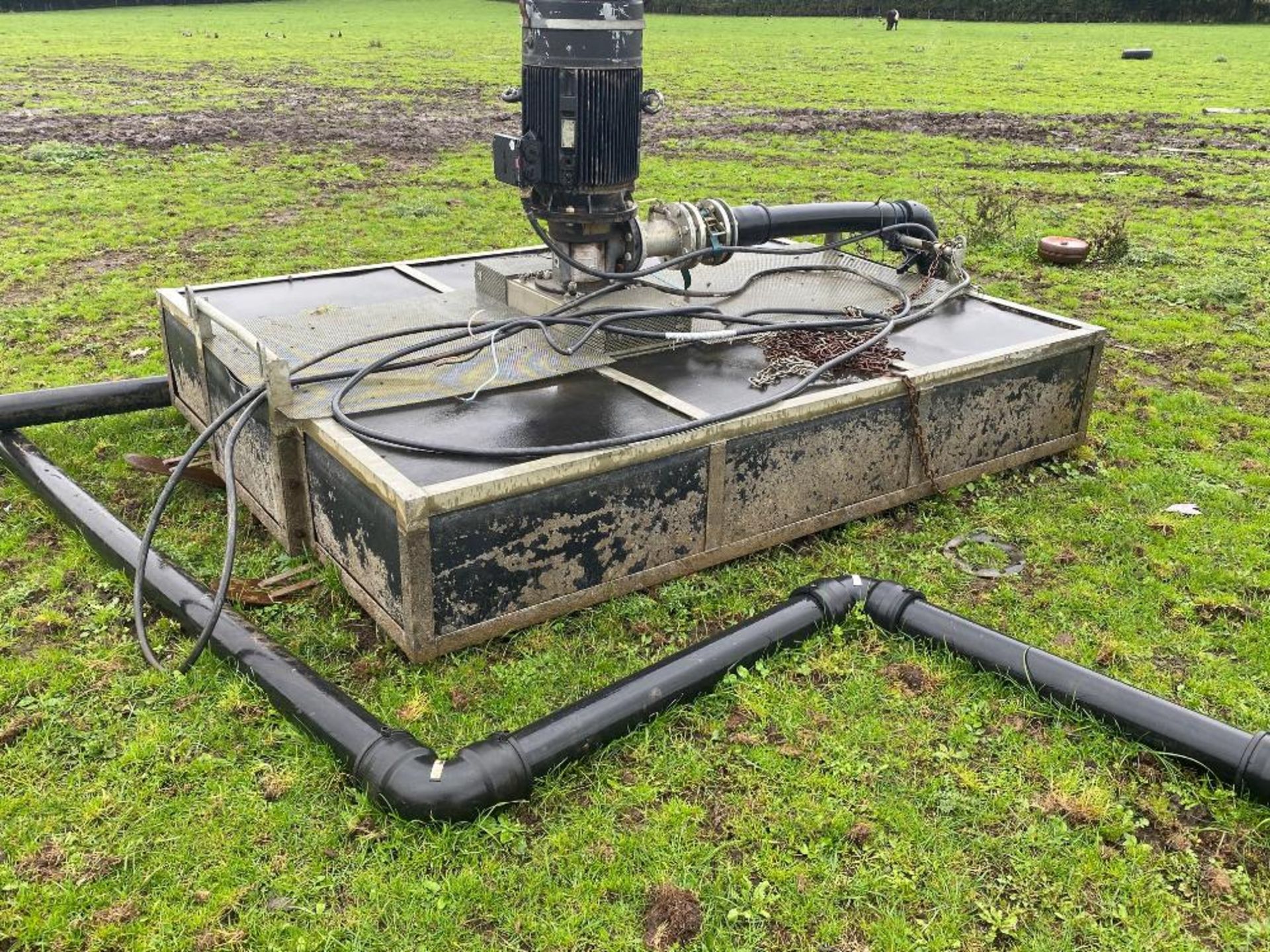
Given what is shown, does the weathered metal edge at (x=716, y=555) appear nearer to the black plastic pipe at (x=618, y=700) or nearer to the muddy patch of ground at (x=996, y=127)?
the black plastic pipe at (x=618, y=700)

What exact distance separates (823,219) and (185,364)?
11.2ft

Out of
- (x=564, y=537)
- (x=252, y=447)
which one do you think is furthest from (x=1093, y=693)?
(x=252, y=447)

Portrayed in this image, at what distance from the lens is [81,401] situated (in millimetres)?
5406

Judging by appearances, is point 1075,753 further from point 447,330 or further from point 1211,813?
point 447,330

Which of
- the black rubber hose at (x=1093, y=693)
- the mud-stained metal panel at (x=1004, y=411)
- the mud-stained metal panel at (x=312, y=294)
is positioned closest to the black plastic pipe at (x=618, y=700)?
the black rubber hose at (x=1093, y=693)

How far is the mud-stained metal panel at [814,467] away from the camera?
174 inches

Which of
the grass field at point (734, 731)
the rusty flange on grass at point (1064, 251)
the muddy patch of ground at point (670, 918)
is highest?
the rusty flange on grass at point (1064, 251)

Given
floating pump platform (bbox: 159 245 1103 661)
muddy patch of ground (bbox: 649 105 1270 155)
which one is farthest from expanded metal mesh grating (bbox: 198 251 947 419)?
muddy patch of ground (bbox: 649 105 1270 155)

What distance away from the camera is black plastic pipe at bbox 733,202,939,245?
5578 mm

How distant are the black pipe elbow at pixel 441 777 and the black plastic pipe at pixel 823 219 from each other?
3.21 m

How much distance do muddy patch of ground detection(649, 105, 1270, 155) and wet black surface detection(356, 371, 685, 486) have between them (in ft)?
36.6

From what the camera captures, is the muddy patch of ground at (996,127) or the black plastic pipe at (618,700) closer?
the black plastic pipe at (618,700)

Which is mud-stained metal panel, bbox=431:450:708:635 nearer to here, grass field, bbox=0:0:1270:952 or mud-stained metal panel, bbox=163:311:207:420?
grass field, bbox=0:0:1270:952

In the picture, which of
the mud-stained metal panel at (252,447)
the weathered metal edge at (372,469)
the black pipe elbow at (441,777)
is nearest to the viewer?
the black pipe elbow at (441,777)
